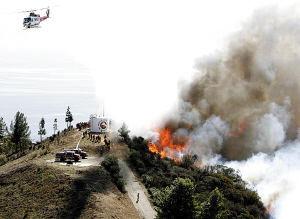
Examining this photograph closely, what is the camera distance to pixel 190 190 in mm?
29125

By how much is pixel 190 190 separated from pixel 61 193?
15321 millimetres

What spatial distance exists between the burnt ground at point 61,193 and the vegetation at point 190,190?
583 centimetres

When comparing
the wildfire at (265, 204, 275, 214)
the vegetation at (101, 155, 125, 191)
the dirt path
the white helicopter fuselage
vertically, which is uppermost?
the white helicopter fuselage

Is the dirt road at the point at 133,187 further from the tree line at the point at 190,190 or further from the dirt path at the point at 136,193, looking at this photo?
the tree line at the point at 190,190

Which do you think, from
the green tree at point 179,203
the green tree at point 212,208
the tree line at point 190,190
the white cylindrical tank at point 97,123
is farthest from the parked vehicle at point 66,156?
the green tree at point 212,208

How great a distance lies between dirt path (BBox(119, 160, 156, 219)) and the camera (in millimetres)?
34081

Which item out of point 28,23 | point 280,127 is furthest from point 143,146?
point 280,127

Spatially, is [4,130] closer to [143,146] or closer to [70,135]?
[70,135]

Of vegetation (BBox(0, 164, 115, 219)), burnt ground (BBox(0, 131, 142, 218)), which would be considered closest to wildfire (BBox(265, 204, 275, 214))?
burnt ground (BBox(0, 131, 142, 218))

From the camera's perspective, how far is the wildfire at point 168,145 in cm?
6316

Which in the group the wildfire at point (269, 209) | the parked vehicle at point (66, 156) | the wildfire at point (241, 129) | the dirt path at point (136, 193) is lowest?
the wildfire at point (269, 209)

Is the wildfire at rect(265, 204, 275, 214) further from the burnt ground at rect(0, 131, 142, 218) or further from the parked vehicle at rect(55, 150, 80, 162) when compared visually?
the parked vehicle at rect(55, 150, 80, 162)

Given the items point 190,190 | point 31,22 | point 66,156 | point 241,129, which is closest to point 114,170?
point 66,156

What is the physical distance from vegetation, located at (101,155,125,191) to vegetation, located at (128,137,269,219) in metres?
4.71
